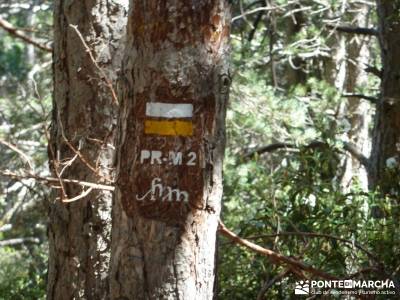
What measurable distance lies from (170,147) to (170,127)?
0.07 m

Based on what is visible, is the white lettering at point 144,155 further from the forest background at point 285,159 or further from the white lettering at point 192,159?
the forest background at point 285,159

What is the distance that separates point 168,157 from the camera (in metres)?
2.93

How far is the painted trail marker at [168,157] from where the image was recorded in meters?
2.93

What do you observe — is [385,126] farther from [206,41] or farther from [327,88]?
[206,41]

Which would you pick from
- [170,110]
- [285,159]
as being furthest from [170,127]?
[285,159]

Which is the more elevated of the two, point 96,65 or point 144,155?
point 96,65

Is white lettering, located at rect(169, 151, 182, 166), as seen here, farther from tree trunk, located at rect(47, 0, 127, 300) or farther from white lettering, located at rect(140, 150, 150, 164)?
tree trunk, located at rect(47, 0, 127, 300)

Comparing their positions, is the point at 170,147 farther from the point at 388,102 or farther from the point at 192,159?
the point at 388,102

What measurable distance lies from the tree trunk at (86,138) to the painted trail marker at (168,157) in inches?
39.0

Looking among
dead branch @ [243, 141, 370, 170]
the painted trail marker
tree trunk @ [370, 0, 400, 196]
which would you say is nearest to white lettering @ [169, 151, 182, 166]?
the painted trail marker

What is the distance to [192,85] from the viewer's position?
295 centimetres

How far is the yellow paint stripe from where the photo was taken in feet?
9.62

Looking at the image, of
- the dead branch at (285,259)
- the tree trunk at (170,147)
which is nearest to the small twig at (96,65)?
the tree trunk at (170,147)

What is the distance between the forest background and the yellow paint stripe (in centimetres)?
60
